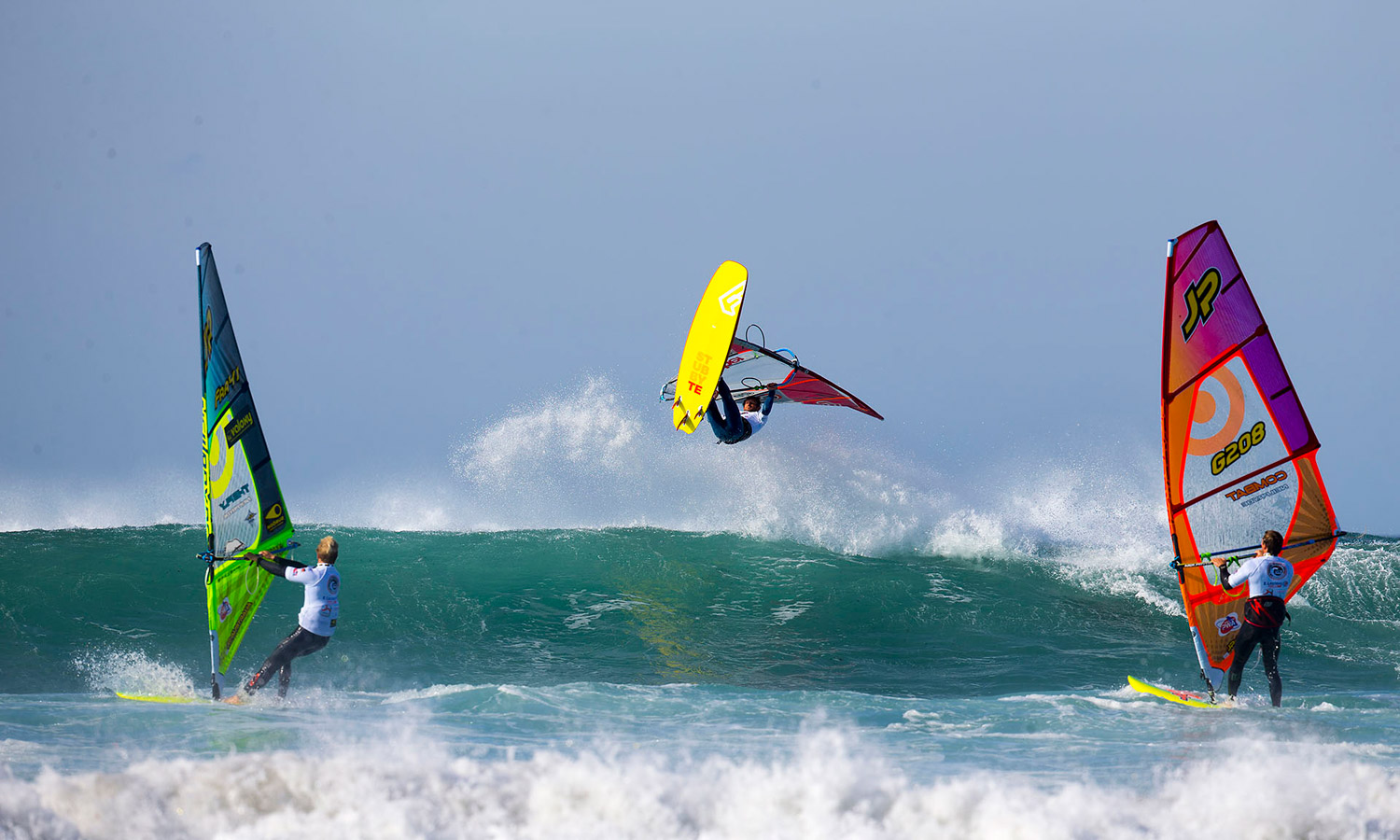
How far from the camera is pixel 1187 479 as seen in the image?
7.00 metres

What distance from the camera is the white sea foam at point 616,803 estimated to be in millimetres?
4457

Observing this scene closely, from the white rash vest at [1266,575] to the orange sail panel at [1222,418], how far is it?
0.52 ft

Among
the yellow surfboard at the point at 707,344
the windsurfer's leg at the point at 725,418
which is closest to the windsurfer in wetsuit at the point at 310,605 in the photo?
the yellow surfboard at the point at 707,344

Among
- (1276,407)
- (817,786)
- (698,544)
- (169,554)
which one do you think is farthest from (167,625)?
(1276,407)

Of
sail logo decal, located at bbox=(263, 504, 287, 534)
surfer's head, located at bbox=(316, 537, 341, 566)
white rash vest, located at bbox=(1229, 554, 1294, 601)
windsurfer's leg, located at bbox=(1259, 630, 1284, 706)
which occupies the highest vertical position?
sail logo decal, located at bbox=(263, 504, 287, 534)

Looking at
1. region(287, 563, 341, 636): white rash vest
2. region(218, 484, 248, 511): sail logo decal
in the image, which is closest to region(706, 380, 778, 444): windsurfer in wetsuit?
region(287, 563, 341, 636): white rash vest

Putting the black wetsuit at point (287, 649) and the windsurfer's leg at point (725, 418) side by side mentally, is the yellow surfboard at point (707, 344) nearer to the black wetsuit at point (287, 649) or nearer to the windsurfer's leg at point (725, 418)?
the windsurfer's leg at point (725, 418)

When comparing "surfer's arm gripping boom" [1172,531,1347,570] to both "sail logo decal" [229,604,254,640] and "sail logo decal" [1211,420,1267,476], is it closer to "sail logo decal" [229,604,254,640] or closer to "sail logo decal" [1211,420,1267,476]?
"sail logo decal" [1211,420,1267,476]

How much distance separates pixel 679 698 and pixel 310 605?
2705mm

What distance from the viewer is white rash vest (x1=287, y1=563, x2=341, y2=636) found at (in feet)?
21.8

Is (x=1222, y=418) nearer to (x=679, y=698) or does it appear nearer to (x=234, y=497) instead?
(x=679, y=698)

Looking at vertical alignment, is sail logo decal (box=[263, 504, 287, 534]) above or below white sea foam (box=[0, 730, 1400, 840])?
above

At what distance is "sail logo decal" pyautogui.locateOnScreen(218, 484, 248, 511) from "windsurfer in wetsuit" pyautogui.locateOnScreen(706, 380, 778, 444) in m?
3.37

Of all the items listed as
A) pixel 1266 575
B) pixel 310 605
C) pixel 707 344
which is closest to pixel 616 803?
pixel 310 605
